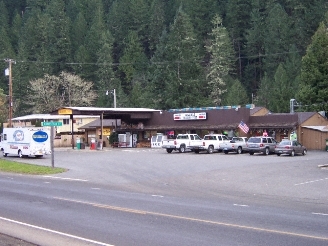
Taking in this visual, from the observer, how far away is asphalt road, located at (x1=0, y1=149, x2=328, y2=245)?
1302cm

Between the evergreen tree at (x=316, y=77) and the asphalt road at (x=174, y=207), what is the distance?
99.6ft

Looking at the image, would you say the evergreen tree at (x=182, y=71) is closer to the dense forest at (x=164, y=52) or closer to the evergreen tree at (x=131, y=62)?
the dense forest at (x=164, y=52)

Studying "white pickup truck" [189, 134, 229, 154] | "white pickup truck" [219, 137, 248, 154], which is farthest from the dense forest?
"white pickup truck" [189, 134, 229, 154]

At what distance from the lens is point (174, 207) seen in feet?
60.7

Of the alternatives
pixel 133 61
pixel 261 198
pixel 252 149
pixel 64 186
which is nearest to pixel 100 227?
pixel 261 198

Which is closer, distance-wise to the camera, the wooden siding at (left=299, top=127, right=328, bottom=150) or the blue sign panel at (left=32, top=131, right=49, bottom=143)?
the blue sign panel at (left=32, top=131, right=49, bottom=143)

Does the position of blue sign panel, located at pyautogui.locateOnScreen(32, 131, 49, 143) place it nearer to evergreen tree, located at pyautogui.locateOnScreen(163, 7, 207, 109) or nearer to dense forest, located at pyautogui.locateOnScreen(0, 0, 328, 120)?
dense forest, located at pyautogui.locateOnScreen(0, 0, 328, 120)

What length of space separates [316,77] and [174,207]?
50.3 metres

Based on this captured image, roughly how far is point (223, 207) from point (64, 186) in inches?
424

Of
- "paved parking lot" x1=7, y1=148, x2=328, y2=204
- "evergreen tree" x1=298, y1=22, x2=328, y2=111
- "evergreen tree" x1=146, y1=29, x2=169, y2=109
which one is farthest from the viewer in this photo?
"evergreen tree" x1=146, y1=29, x2=169, y2=109

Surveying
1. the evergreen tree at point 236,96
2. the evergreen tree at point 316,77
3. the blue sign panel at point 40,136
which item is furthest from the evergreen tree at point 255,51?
the blue sign panel at point 40,136

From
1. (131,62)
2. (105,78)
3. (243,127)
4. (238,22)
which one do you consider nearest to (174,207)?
(243,127)

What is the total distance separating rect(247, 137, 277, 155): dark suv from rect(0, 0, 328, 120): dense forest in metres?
17.4

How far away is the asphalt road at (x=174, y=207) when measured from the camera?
42.7 ft
